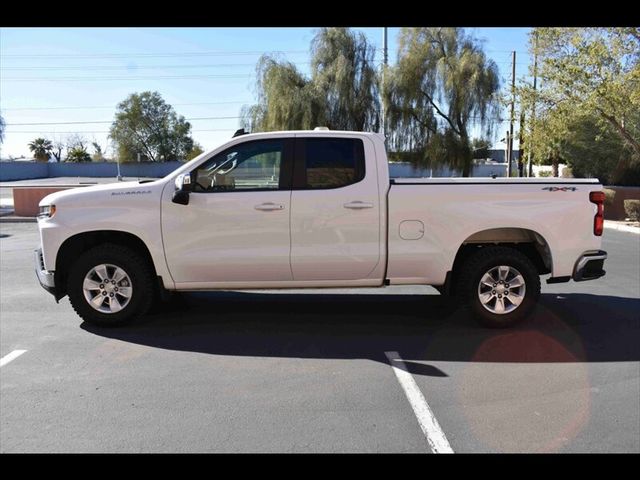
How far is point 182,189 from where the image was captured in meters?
5.23

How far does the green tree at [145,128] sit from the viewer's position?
72500 mm

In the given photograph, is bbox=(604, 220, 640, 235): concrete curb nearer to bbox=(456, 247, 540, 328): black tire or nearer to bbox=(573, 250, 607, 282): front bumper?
bbox=(573, 250, 607, 282): front bumper

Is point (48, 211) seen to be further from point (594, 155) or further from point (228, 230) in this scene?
point (594, 155)

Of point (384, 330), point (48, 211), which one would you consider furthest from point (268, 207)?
point (48, 211)

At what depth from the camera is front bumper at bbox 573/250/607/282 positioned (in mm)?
5404

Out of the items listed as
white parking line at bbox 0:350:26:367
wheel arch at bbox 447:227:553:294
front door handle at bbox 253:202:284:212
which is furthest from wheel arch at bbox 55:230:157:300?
wheel arch at bbox 447:227:553:294

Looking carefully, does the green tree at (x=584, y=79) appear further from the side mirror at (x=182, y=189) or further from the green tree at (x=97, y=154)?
the green tree at (x=97, y=154)

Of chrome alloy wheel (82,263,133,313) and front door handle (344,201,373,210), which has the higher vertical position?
front door handle (344,201,373,210)

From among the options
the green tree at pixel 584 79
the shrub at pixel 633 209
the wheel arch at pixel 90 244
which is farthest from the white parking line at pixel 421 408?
the shrub at pixel 633 209

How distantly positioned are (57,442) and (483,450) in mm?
2580

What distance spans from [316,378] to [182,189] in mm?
2382

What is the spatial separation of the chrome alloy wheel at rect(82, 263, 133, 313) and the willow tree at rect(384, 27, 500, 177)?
23.6m
